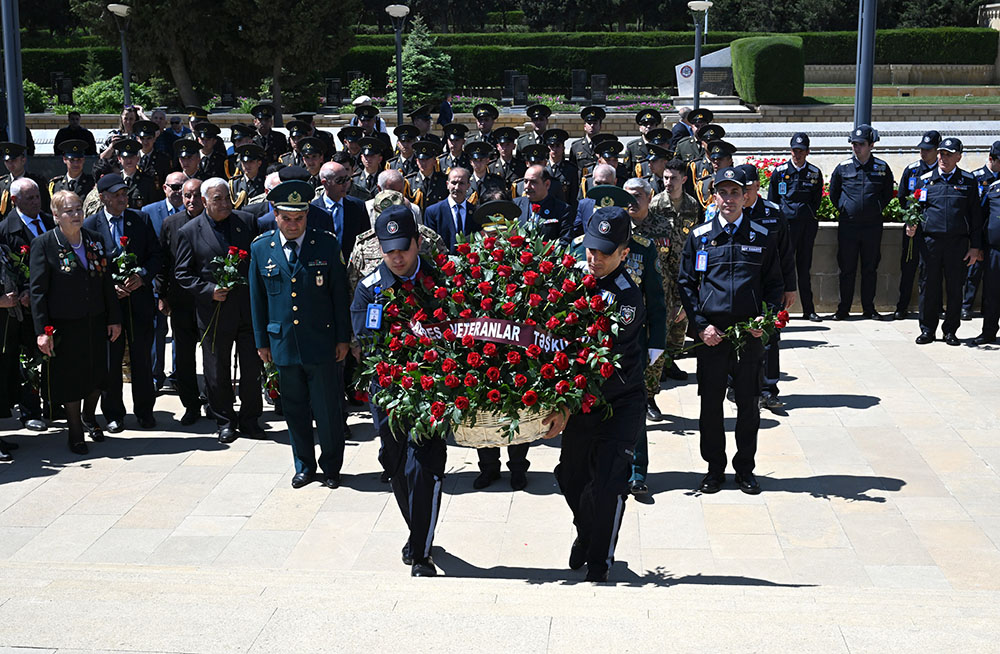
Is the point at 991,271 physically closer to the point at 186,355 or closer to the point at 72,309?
the point at 186,355

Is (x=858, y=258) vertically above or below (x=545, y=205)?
below

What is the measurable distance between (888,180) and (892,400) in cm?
380

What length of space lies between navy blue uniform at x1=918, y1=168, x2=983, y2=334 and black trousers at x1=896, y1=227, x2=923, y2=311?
0.74 meters

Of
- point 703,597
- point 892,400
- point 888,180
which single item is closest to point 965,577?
point 703,597

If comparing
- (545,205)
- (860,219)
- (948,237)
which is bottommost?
(948,237)

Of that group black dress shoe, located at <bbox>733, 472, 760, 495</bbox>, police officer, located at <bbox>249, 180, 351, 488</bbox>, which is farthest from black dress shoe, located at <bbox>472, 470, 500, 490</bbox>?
black dress shoe, located at <bbox>733, 472, 760, 495</bbox>

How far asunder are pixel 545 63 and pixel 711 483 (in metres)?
41.9

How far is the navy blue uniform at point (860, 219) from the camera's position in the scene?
1282 cm

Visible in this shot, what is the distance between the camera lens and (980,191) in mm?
12117

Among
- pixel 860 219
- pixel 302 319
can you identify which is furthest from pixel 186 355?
pixel 860 219

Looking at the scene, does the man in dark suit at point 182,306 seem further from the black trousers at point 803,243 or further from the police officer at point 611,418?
the black trousers at point 803,243

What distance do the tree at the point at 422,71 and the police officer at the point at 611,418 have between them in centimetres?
3233

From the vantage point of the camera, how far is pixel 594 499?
6086mm

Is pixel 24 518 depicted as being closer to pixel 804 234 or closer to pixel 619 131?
pixel 804 234
